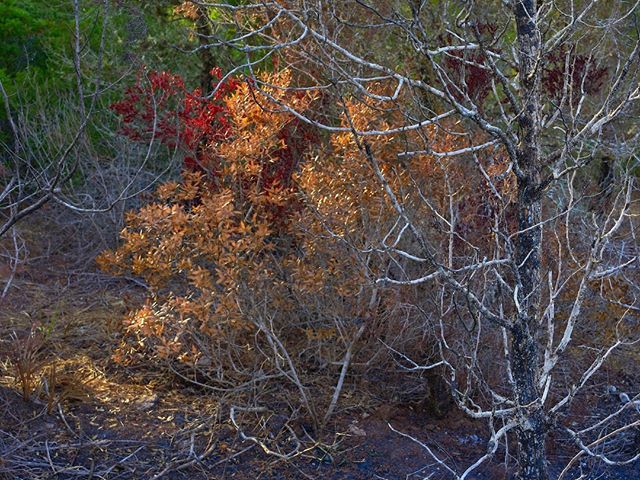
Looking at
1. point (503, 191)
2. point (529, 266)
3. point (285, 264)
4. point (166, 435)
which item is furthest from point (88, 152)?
point (529, 266)

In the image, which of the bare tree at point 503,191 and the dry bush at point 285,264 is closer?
the bare tree at point 503,191

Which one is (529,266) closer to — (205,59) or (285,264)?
(285,264)

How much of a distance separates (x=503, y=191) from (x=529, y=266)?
0.61 meters

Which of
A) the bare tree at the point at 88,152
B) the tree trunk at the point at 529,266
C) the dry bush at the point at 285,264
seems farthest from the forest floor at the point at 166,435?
the bare tree at the point at 88,152

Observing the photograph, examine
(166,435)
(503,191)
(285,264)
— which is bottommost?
(166,435)

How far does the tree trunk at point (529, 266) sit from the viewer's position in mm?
3596

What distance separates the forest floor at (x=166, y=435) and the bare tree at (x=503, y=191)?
8.5 inches

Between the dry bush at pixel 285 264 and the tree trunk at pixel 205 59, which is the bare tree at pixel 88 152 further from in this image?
the dry bush at pixel 285 264

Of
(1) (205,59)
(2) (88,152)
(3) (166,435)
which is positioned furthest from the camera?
(1) (205,59)

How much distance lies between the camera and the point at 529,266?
143 inches

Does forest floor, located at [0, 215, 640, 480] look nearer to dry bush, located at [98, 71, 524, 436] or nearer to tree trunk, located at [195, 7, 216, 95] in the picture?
dry bush, located at [98, 71, 524, 436]

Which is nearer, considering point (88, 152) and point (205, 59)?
point (88, 152)

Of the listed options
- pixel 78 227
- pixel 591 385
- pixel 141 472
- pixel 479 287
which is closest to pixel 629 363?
pixel 591 385

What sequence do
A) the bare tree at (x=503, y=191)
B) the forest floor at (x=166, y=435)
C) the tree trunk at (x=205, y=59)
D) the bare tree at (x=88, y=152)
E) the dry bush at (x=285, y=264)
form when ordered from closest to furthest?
the bare tree at (x=503, y=191), the forest floor at (x=166, y=435), the dry bush at (x=285, y=264), the bare tree at (x=88, y=152), the tree trunk at (x=205, y=59)
